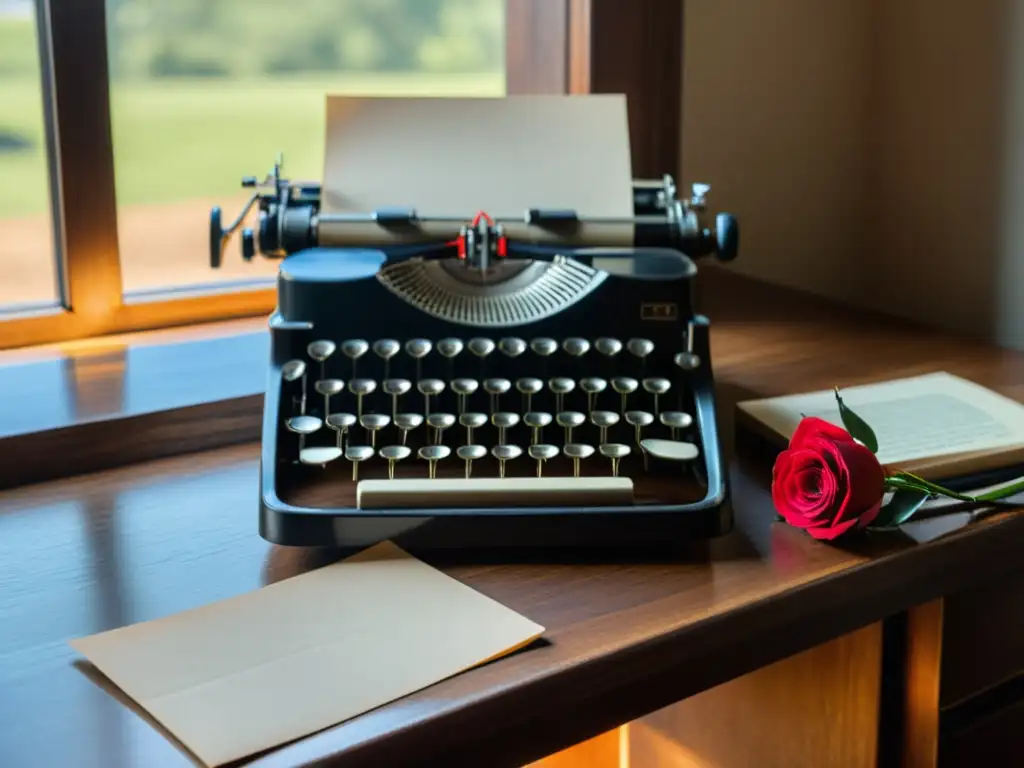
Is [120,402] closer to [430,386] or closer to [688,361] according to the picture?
[430,386]

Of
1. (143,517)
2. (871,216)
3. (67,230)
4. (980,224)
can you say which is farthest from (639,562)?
(871,216)

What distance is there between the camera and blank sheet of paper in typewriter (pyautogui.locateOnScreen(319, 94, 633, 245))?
118cm

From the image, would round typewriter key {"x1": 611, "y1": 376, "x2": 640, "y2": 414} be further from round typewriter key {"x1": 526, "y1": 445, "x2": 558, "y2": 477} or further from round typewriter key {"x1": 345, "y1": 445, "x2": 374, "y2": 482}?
round typewriter key {"x1": 345, "y1": 445, "x2": 374, "y2": 482}

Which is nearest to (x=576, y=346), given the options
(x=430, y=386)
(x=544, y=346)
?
(x=544, y=346)

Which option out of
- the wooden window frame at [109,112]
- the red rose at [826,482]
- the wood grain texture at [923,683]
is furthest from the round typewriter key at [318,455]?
the wooden window frame at [109,112]

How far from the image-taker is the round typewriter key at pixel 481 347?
3.32 feet

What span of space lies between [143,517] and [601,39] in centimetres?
85

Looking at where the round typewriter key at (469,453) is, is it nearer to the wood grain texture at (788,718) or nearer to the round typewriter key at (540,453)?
the round typewriter key at (540,453)

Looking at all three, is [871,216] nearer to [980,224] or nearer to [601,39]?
[980,224]

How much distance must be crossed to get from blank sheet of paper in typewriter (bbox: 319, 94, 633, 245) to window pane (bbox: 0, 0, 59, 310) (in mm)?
384

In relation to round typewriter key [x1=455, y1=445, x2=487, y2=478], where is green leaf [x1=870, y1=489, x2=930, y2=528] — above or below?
below

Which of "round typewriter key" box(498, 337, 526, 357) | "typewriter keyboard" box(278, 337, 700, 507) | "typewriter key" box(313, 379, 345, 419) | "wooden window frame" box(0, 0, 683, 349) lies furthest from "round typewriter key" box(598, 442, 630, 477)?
"wooden window frame" box(0, 0, 683, 349)

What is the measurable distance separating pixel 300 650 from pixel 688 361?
429 mm

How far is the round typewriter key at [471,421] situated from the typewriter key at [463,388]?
0.02 metres
